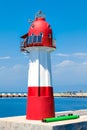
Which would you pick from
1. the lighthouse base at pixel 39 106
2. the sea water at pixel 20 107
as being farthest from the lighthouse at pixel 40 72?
the sea water at pixel 20 107

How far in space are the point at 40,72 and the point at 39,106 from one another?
1.82m

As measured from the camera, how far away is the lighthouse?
54.3ft

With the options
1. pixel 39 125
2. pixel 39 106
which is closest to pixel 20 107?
pixel 39 106

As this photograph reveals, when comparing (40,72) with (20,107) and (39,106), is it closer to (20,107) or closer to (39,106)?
(39,106)

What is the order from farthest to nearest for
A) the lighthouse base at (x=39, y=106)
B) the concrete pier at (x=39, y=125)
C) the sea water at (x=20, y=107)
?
the sea water at (x=20, y=107)
the lighthouse base at (x=39, y=106)
the concrete pier at (x=39, y=125)

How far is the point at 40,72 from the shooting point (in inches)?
659

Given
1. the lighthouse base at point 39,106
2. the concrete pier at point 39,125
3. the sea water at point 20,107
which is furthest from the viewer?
the sea water at point 20,107

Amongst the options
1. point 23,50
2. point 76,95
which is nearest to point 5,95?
point 76,95

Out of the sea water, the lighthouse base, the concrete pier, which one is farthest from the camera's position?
the sea water

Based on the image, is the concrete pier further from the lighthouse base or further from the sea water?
the sea water

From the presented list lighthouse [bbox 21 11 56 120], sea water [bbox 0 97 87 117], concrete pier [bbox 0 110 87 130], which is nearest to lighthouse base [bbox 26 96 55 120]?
lighthouse [bbox 21 11 56 120]

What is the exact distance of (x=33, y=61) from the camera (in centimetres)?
1684

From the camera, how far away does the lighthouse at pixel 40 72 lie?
16566mm

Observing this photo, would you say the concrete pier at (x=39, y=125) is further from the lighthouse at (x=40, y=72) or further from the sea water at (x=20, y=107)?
the sea water at (x=20, y=107)
